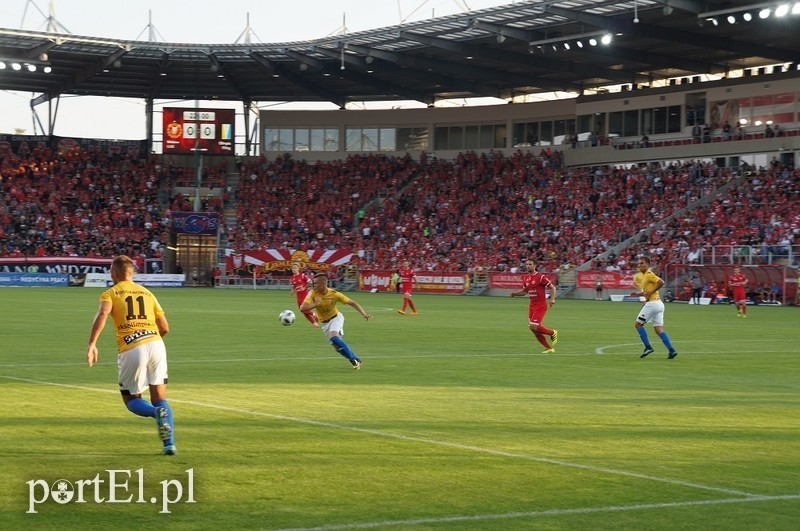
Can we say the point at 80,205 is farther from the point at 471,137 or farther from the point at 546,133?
the point at 546,133

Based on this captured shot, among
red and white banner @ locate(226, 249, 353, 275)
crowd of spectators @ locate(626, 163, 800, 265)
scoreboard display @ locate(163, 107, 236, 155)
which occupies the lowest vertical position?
red and white banner @ locate(226, 249, 353, 275)

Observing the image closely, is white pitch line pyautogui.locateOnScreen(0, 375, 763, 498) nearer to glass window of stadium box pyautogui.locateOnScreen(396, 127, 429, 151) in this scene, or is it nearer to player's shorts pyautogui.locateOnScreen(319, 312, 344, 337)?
player's shorts pyautogui.locateOnScreen(319, 312, 344, 337)

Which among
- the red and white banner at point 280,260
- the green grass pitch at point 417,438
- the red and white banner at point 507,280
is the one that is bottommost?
the green grass pitch at point 417,438

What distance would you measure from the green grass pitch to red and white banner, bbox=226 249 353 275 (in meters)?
47.7

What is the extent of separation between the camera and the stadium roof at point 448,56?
186 ft

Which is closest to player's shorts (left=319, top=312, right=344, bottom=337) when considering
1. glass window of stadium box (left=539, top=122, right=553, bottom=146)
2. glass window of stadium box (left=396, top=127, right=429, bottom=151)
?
glass window of stadium box (left=539, top=122, right=553, bottom=146)

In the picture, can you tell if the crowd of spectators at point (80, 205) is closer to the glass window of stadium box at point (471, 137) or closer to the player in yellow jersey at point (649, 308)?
the glass window of stadium box at point (471, 137)

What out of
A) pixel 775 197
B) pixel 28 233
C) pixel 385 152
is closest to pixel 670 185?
pixel 775 197

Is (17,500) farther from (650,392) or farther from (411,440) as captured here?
(650,392)

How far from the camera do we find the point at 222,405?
14.1 metres

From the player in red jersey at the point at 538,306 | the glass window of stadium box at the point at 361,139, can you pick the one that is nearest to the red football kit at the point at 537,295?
the player in red jersey at the point at 538,306

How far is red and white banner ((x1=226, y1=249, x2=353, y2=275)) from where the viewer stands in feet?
236

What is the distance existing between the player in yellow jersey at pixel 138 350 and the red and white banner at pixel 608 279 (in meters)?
47.4

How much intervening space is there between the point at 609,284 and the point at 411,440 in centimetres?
4757
